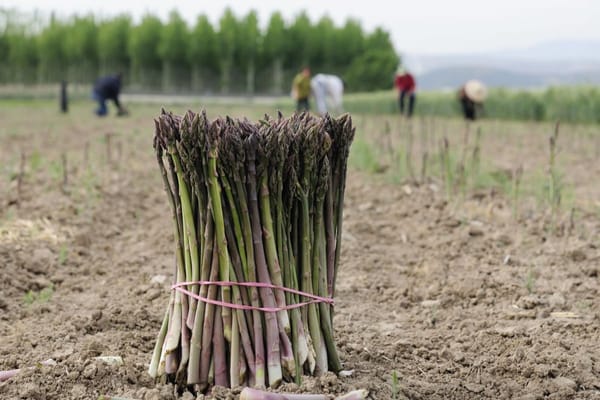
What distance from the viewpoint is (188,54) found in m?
60.8

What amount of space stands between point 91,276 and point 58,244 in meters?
0.81

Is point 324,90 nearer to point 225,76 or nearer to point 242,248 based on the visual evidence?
point 242,248

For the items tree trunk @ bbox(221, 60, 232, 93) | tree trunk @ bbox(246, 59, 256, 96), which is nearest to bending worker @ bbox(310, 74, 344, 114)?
tree trunk @ bbox(246, 59, 256, 96)

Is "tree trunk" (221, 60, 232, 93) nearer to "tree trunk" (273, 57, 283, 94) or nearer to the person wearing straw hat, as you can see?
"tree trunk" (273, 57, 283, 94)

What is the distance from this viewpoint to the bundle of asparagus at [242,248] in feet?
8.58

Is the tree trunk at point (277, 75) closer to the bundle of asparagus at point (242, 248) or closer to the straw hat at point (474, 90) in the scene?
the straw hat at point (474, 90)

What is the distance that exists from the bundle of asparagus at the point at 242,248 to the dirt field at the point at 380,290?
14cm

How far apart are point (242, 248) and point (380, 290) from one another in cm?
210

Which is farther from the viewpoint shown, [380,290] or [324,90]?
[324,90]

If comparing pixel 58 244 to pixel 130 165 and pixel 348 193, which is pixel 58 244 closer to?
pixel 348 193

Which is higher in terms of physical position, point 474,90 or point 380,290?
point 474,90

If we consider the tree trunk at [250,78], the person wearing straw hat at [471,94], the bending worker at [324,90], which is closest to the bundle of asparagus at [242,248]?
the bending worker at [324,90]

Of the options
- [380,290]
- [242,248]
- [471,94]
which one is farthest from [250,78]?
[242,248]

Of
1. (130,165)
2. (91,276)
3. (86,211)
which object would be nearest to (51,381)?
(91,276)
